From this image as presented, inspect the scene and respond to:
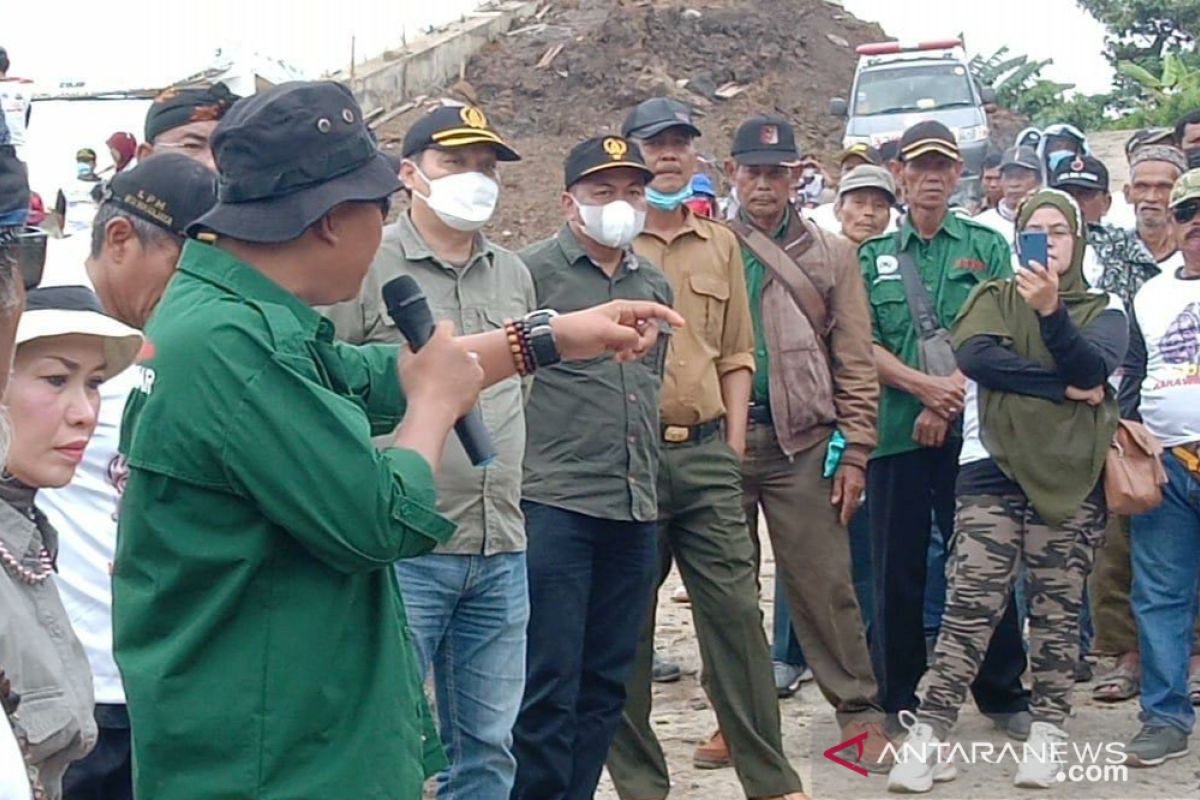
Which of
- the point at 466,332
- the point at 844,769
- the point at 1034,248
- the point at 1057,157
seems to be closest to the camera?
the point at 466,332

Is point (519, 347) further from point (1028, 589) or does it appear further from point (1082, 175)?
point (1082, 175)

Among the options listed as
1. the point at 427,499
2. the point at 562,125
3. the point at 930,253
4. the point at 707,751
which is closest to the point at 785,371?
the point at 930,253

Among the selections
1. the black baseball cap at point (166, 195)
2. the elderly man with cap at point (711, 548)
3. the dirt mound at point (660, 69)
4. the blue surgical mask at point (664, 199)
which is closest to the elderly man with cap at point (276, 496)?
the black baseball cap at point (166, 195)

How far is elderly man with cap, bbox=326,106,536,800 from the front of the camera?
15.1 feet

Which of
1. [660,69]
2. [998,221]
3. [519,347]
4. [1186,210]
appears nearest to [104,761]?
[519,347]

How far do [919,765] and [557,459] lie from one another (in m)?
1.82

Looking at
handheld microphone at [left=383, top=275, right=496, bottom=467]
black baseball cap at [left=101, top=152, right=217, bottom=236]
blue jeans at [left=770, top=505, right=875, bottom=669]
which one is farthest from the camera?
blue jeans at [left=770, top=505, right=875, bottom=669]

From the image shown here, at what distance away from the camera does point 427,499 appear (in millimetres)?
2904

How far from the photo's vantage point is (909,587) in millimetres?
6609

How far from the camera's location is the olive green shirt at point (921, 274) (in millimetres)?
6648

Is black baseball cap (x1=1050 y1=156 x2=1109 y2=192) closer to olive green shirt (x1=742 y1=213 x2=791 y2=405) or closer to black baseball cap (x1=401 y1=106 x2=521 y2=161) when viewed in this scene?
olive green shirt (x1=742 y1=213 x2=791 y2=405)

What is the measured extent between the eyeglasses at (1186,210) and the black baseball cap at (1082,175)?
4.61ft

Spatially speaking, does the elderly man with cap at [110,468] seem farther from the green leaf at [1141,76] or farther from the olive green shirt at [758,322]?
the green leaf at [1141,76]

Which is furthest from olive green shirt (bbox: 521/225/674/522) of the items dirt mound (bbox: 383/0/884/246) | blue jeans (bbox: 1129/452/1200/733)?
dirt mound (bbox: 383/0/884/246)
